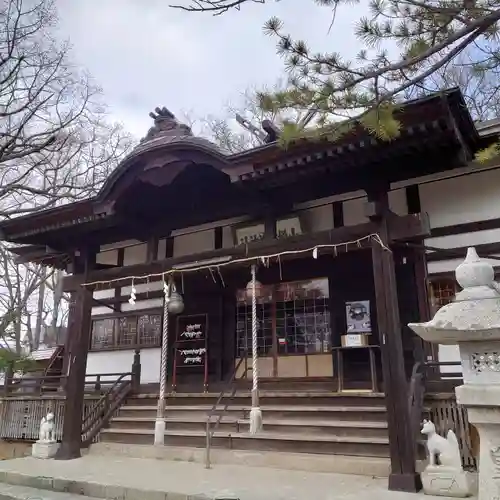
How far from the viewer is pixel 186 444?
7.47 meters

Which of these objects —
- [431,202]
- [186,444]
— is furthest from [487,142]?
[186,444]

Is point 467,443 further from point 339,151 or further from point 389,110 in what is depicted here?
point 389,110

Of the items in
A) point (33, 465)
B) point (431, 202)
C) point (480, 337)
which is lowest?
point (33, 465)

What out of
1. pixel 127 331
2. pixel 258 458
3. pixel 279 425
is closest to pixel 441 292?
pixel 279 425

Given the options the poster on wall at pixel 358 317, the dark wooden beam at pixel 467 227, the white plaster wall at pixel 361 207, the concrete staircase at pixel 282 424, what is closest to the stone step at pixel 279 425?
the concrete staircase at pixel 282 424

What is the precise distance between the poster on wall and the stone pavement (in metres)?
Answer: 2.67

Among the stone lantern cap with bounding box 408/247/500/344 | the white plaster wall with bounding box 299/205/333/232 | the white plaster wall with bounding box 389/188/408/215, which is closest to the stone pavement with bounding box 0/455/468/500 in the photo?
the stone lantern cap with bounding box 408/247/500/344

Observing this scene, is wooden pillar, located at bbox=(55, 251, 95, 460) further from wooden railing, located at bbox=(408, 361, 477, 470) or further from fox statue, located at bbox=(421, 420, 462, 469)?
fox statue, located at bbox=(421, 420, 462, 469)

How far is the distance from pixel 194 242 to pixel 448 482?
633 centimetres

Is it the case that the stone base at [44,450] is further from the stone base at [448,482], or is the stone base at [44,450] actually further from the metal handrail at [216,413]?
the stone base at [448,482]

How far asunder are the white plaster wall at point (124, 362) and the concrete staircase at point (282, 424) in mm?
1556

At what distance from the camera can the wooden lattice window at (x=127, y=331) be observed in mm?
10695

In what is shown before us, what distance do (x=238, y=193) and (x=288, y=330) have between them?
3.27m

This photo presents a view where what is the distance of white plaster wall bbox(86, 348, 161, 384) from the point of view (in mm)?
10422
